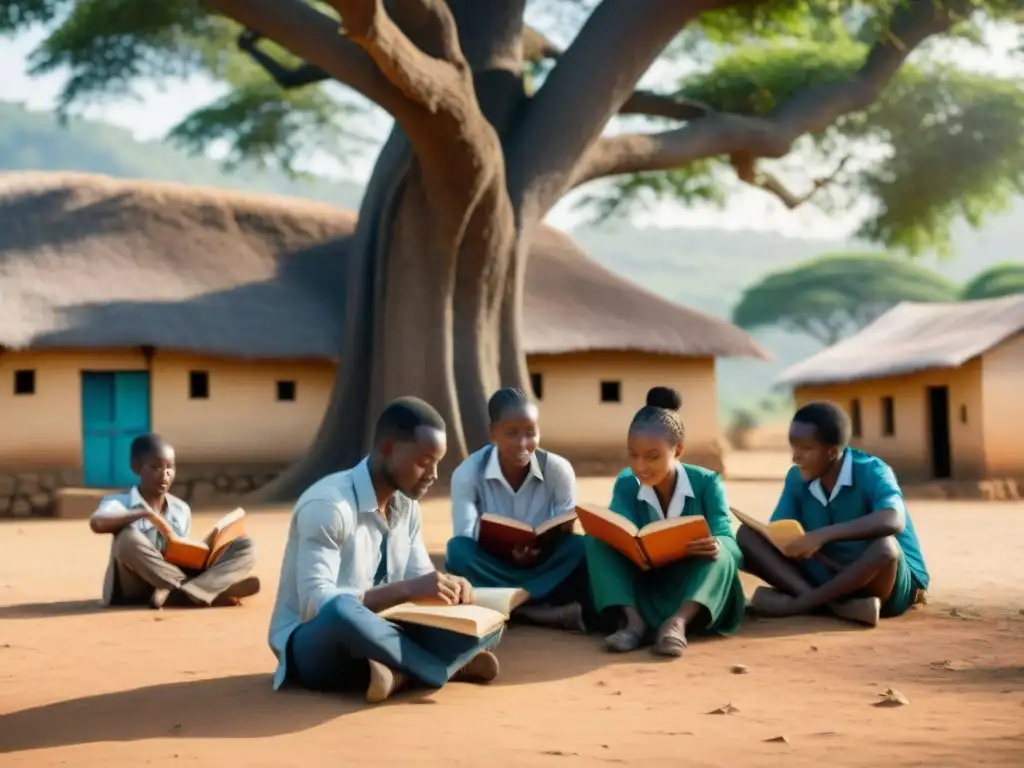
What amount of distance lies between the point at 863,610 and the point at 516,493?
1.68m

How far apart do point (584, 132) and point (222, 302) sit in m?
6.19

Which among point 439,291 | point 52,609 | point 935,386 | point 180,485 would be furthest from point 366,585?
point 935,386

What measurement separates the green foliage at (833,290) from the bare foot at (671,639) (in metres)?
47.0

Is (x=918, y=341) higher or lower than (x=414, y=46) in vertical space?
lower

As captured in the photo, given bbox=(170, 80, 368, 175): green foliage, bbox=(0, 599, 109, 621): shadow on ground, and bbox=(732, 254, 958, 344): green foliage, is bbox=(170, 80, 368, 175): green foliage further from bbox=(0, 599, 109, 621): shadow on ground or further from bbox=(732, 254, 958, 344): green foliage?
bbox=(732, 254, 958, 344): green foliage

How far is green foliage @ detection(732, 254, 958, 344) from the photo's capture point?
51875 millimetres

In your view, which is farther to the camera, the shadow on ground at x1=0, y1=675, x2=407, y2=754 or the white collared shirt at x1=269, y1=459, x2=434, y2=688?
the white collared shirt at x1=269, y1=459, x2=434, y2=688

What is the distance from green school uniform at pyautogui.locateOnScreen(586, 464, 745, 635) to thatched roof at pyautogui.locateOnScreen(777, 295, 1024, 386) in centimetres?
1408

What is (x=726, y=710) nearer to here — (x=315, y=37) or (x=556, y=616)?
(x=556, y=616)

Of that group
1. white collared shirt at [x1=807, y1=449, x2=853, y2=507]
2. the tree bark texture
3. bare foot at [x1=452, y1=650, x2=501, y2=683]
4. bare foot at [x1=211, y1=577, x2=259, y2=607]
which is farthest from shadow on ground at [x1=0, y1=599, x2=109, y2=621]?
the tree bark texture

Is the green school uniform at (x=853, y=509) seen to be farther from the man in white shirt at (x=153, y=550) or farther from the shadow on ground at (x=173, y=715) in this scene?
the man in white shirt at (x=153, y=550)

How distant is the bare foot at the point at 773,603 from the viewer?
6.61m

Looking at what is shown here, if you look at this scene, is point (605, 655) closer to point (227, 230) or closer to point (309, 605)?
point (309, 605)

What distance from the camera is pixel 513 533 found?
6.28 metres
